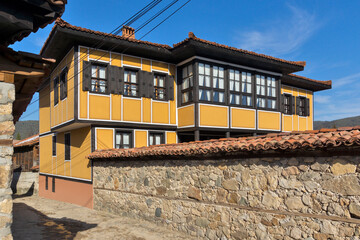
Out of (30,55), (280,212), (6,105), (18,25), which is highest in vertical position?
(18,25)

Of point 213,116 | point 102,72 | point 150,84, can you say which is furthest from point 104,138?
point 213,116

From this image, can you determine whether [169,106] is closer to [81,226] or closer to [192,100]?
[192,100]

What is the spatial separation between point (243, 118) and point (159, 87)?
4078mm

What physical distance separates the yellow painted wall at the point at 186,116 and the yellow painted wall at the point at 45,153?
25.9ft

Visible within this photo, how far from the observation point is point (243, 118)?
14531 millimetres

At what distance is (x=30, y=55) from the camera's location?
4520 mm

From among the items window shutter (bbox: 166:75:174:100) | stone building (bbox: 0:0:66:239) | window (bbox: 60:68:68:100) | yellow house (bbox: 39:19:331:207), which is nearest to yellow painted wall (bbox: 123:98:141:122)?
yellow house (bbox: 39:19:331:207)

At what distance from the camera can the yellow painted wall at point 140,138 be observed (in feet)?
43.9

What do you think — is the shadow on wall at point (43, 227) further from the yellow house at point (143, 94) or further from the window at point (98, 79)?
the window at point (98, 79)

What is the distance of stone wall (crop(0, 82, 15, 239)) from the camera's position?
13.3 ft

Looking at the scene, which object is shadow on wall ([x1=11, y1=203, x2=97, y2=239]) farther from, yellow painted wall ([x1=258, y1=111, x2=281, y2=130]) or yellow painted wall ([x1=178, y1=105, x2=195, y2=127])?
yellow painted wall ([x1=258, y1=111, x2=281, y2=130])

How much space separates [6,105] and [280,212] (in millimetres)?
4969

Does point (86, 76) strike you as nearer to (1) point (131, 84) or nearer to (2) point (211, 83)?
(1) point (131, 84)

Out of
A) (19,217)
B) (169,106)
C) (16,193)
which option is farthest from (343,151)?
(16,193)
